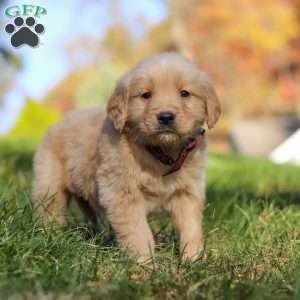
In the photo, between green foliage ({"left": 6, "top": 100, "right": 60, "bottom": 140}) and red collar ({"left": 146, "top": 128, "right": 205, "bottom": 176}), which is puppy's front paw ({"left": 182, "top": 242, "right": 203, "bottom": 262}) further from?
green foliage ({"left": 6, "top": 100, "right": 60, "bottom": 140})

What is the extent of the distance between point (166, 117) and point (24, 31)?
1.63 m

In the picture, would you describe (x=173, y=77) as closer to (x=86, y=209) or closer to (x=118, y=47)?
(x=86, y=209)

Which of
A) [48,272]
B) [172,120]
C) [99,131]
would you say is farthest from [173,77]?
[48,272]

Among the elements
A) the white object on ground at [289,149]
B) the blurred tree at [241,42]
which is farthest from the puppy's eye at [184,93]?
the blurred tree at [241,42]

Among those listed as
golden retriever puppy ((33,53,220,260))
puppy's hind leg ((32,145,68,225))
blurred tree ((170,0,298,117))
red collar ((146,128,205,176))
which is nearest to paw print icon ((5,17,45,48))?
puppy's hind leg ((32,145,68,225))

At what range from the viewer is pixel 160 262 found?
3.49 meters

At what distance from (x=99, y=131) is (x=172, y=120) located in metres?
0.85

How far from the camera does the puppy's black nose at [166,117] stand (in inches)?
141

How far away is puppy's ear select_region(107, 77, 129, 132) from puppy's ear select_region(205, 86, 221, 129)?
472mm

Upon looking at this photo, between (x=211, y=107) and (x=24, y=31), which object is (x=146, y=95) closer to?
(x=211, y=107)

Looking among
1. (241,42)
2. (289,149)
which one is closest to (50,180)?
(289,149)

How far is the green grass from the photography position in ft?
8.84

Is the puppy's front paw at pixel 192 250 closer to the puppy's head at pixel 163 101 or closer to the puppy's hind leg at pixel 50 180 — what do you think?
the puppy's head at pixel 163 101

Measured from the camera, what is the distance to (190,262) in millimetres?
3281
